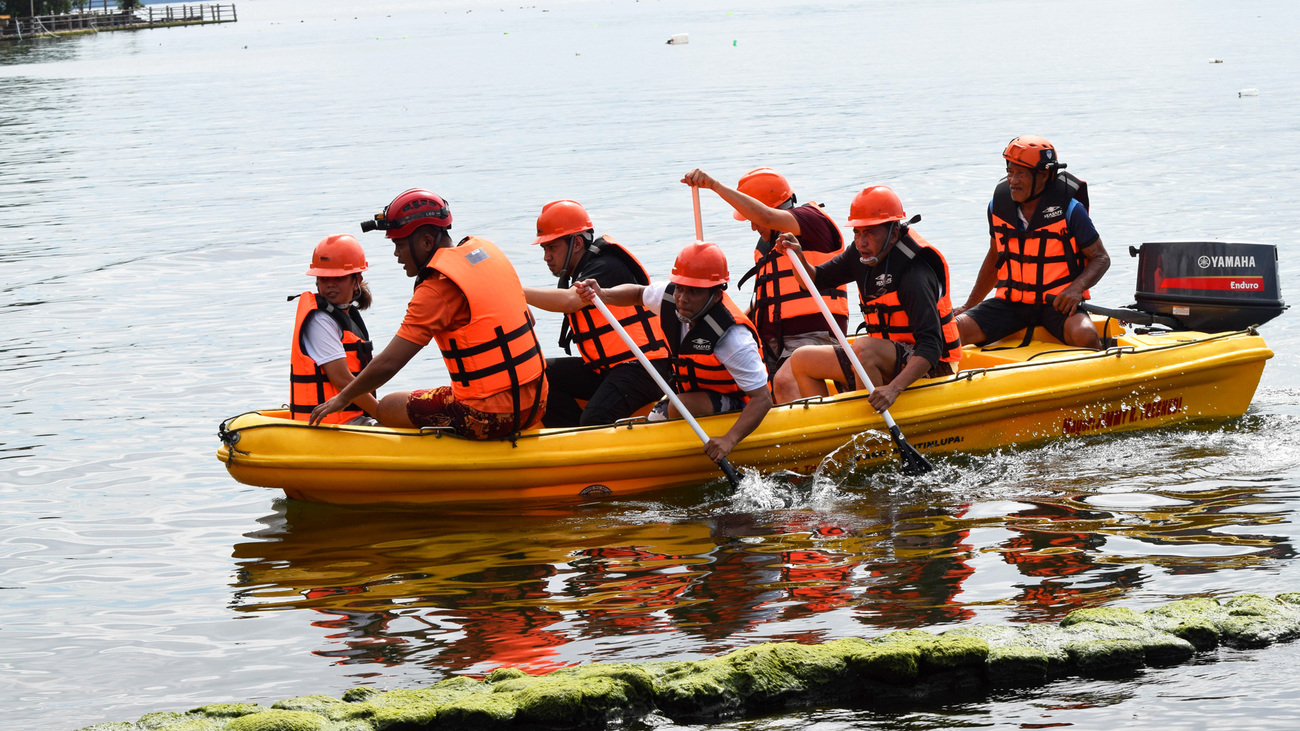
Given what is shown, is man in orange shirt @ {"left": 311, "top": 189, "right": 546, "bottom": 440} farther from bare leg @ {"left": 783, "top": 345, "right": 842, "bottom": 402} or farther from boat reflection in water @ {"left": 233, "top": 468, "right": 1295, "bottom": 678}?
bare leg @ {"left": 783, "top": 345, "right": 842, "bottom": 402}

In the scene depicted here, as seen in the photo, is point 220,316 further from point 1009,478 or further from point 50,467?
point 1009,478

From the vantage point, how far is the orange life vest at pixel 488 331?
6.11 metres

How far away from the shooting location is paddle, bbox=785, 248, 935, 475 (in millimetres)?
6820

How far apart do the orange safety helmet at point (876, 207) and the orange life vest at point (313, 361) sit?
8.57 ft

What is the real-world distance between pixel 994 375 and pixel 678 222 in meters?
10.1

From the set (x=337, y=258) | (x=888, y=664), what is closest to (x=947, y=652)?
(x=888, y=664)

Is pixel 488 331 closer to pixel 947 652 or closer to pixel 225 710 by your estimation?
pixel 225 710

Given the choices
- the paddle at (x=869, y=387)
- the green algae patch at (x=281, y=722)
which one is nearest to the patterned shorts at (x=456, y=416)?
the paddle at (x=869, y=387)

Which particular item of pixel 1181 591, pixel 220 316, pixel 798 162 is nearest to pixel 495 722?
pixel 1181 591

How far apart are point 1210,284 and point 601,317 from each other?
12.6 feet

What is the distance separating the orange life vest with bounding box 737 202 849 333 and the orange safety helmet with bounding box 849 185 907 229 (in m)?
0.52

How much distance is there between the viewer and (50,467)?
8.30 m

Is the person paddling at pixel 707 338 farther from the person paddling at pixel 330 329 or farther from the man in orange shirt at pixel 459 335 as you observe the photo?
the person paddling at pixel 330 329

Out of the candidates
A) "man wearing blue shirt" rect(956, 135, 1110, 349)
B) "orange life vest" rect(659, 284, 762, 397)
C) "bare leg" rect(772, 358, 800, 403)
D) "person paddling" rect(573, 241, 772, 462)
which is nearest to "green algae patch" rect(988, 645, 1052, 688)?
"person paddling" rect(573, 241, 772, 462)
